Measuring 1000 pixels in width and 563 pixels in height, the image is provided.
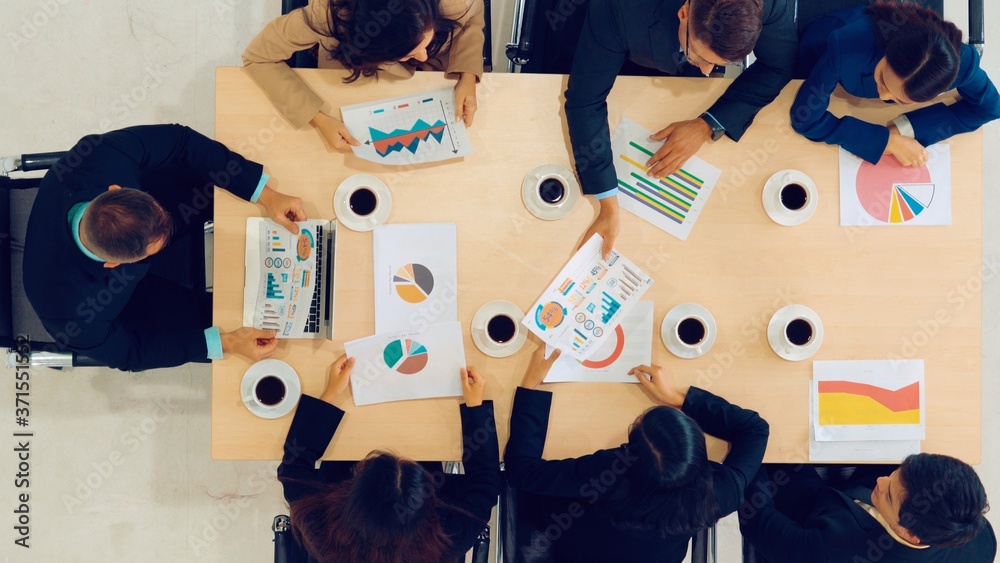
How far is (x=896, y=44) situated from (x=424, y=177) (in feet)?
3.48

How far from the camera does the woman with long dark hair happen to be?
1512 mm

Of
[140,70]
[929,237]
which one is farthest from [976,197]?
[140,70]

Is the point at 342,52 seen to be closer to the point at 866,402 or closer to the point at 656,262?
the point at 656,262

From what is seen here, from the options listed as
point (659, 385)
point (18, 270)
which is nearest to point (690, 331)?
point (659, 385)

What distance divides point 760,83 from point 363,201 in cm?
96

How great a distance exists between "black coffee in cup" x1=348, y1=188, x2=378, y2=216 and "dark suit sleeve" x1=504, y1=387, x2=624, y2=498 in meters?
0.54

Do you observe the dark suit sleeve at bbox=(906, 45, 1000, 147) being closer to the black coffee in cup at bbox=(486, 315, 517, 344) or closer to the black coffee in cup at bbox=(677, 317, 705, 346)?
the black coffee in cup at bbox=(677, 317, 705, 346)

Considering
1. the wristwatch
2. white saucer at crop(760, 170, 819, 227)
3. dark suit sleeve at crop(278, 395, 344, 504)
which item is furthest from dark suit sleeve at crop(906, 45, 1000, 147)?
dark suit sleeve at crop(278, 395, 344, 504)

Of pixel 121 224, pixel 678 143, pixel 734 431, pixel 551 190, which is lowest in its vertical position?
pixel 734 431

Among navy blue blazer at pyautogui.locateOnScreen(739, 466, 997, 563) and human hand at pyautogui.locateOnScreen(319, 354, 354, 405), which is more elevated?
human hand at pyautogui.locateOnScreen(319, 354, 354, 405)

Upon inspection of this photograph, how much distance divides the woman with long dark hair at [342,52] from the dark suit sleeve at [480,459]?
68 cm

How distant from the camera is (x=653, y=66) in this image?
67.2 inches

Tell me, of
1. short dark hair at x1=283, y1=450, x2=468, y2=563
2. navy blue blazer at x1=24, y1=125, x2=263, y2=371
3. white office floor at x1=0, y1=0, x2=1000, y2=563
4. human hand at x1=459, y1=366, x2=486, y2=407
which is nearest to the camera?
short dark hair at x1=283, y1=450, x2=468, y2=563

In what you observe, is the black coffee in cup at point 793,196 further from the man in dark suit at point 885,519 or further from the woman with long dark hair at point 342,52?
the woman with long dark hair at point 342,52
